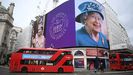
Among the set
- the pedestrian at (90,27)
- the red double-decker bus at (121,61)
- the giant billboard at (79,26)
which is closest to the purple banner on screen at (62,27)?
the giant billboard at (79,26)

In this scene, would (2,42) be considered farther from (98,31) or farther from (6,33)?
(98,31)

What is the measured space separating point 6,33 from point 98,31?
114 ft

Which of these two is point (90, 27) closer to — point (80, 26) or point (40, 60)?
point (80, 26)

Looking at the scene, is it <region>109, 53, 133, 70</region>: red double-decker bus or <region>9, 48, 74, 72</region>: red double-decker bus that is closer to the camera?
<region>9, 48, 74, 72</region>: red double-decker bus

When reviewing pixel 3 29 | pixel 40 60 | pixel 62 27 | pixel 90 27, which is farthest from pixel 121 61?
pixel 3 29

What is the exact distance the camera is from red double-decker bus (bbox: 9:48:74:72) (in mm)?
21320

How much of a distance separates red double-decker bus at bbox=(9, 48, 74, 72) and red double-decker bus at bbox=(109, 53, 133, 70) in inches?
444

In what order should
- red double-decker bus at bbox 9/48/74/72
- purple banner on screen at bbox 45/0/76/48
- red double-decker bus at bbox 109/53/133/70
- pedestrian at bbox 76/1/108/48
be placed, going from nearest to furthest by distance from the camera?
red double-decker bus at bbox 9/48/74/72 < red double-decker bus at bbox 109/53/133/70 < pedestrian at bbox 76/1/108/48 < purple banner on screen at bbox 45/0/76/48

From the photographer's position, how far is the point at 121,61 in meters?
29.7

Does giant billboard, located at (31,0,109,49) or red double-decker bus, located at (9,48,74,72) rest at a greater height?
giant billboard, located at (31,0,109,49)

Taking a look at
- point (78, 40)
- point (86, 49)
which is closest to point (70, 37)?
point (78, 40)

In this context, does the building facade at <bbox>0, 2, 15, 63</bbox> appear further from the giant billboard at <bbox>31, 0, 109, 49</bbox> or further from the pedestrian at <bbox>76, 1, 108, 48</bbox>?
the pedestrian at <bbox>76, 1, 108, 48</bbox>

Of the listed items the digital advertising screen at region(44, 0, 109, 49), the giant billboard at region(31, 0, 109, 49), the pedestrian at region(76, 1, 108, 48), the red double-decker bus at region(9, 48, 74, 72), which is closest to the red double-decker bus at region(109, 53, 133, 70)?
the red double-decker bus at region(9, 48, 74, 72)

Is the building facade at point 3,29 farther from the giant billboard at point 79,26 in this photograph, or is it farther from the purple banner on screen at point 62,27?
the giant billboard at point 79,26
